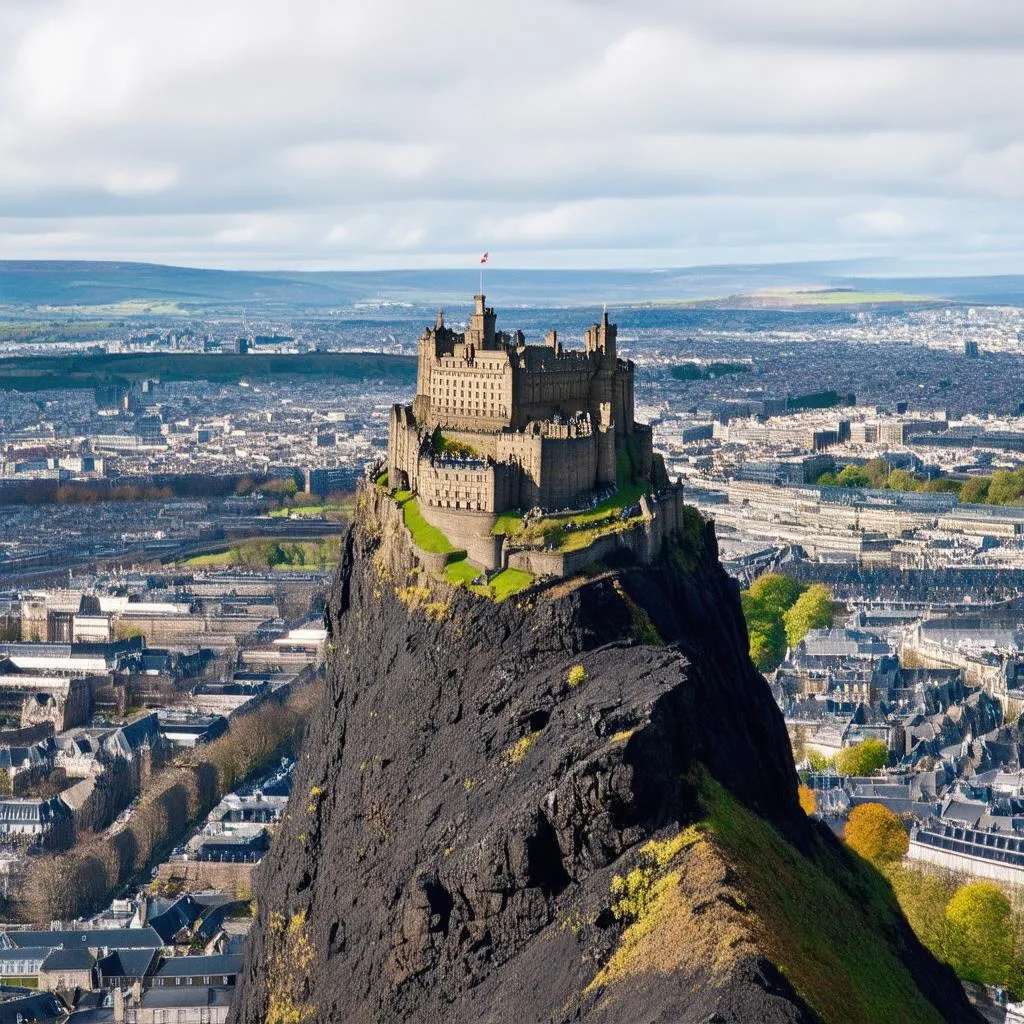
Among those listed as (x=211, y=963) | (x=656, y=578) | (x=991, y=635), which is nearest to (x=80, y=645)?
(x=991, y=635)

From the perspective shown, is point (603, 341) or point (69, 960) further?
point (69, 960)

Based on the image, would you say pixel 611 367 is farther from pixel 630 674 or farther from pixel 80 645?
pixel 80 645

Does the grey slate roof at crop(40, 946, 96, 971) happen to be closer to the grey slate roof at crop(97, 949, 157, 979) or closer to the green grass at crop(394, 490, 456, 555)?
the grey slate roof at crop(97, 949, 157, 979)

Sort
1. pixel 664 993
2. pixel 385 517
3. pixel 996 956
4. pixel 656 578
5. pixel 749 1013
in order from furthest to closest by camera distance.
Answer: pixel 996 956 → pixel 385 517 → pixel 656 578 → pixel 664 993 → pixel 749 1013

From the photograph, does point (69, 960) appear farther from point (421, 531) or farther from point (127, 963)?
point (421, 531)

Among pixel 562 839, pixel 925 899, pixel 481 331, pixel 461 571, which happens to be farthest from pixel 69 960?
pixel 562 839

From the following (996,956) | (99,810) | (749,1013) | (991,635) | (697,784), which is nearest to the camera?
(749,1013)

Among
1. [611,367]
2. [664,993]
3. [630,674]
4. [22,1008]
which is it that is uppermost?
[611,367]
